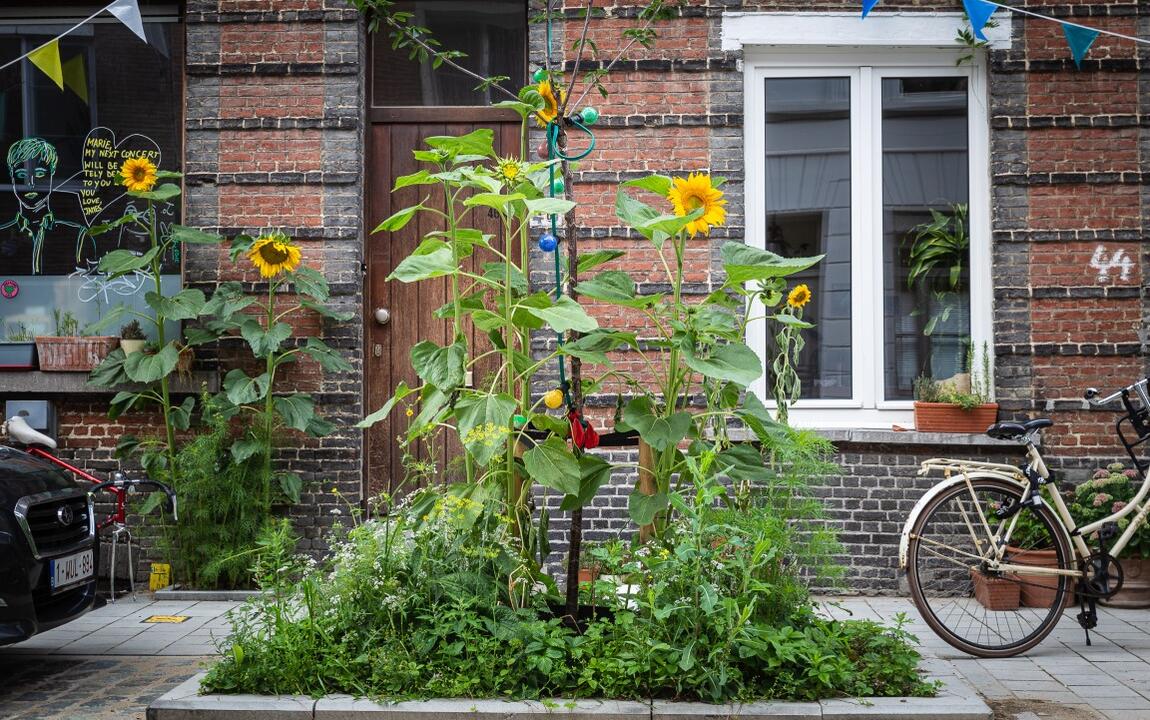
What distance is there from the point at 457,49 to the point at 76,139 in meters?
2.74

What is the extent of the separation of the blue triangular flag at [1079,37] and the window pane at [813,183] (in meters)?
1.40

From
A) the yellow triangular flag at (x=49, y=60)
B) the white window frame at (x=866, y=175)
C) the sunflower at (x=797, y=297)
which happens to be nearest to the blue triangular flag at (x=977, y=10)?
the white window frame at (x=866, y=175)

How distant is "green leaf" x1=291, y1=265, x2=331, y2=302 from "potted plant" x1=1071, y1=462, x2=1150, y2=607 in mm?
4755

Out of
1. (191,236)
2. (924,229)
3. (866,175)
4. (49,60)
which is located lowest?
(191,236)

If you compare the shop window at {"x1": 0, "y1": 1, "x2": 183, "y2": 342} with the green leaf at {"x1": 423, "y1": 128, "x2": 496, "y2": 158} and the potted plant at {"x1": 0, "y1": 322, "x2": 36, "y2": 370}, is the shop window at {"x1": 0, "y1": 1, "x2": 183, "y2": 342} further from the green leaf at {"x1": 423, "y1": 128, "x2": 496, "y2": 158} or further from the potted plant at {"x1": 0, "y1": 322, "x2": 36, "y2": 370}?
the green leaf at {"x1": 423, "y1": 128, "x2": 496, "y2": 158}

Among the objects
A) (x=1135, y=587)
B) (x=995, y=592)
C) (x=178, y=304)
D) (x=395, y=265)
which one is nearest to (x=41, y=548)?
(x=178, y=304)

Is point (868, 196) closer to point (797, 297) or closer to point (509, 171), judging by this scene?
point (797, 297)

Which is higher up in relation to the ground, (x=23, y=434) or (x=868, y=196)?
(x=868, y=196)

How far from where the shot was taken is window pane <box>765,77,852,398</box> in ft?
24.7

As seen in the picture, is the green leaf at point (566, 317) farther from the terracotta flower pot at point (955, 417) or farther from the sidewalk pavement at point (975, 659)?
the terracotta flower pot at point (955, 417)

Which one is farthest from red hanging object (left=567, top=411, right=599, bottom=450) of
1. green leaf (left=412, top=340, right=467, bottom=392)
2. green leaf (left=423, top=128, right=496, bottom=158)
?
green leaf (left=423, top=128, right=496, bottom=158)

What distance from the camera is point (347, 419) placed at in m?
7.38

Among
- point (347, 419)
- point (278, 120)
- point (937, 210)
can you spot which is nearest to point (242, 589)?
point (347, 419)

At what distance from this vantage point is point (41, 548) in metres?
5.07
